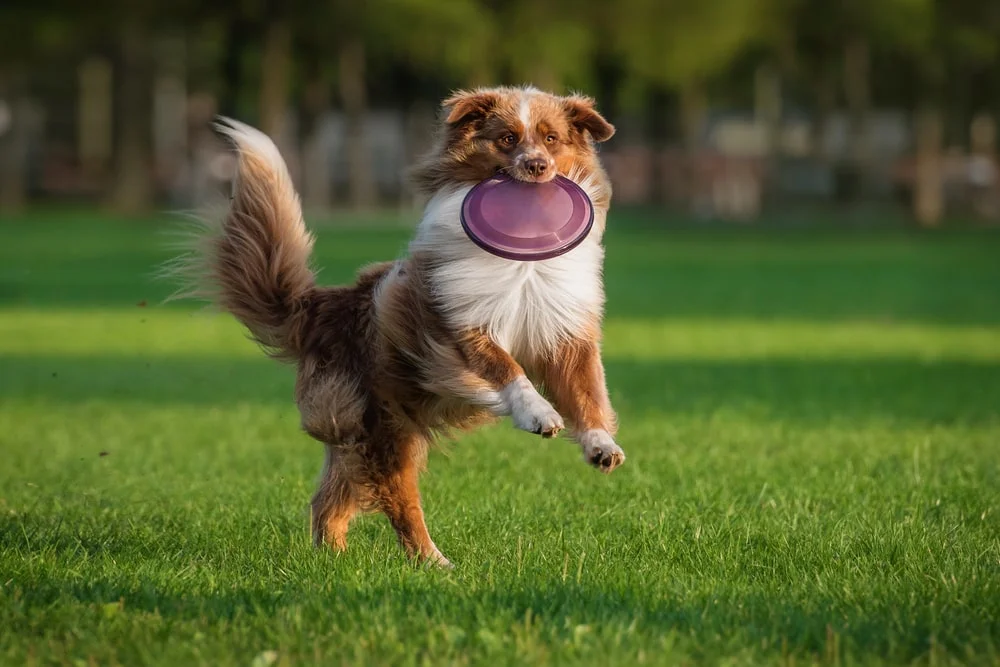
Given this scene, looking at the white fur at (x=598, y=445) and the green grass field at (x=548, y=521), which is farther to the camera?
the white fur at (x=598, y=445)

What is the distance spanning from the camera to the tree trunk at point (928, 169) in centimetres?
5341

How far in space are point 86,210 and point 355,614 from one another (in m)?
53.8

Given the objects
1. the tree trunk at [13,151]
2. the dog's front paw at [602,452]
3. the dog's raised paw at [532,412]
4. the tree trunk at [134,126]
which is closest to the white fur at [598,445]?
the dog's front paw at [602,452]

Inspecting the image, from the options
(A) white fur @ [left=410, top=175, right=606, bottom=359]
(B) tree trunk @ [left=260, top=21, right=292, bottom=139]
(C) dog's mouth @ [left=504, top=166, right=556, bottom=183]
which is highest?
(B) tree trunk @ [left=260, top=21, right=292, bottom=139]

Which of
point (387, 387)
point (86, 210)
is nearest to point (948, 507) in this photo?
point (387, 387)

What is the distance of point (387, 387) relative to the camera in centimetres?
712

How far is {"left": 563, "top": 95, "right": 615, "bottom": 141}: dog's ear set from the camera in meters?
7.20

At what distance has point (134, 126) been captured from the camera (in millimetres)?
51844

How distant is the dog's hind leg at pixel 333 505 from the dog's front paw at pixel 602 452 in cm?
116

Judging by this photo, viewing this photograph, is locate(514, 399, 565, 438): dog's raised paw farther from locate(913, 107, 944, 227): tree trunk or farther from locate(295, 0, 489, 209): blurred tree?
locate(913, 107, 944, 227): tree trunk

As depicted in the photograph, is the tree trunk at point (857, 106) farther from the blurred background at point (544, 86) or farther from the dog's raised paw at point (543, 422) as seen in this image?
the dog's raised paw at point (543, 422)

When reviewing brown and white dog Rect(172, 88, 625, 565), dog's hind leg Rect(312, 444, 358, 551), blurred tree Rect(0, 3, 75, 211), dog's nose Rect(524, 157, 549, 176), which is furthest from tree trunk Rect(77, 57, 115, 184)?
dog's nose Rect(524, 157, 549, 176)

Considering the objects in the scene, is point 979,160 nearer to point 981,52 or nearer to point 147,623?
point 981,52

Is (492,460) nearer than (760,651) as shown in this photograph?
No
